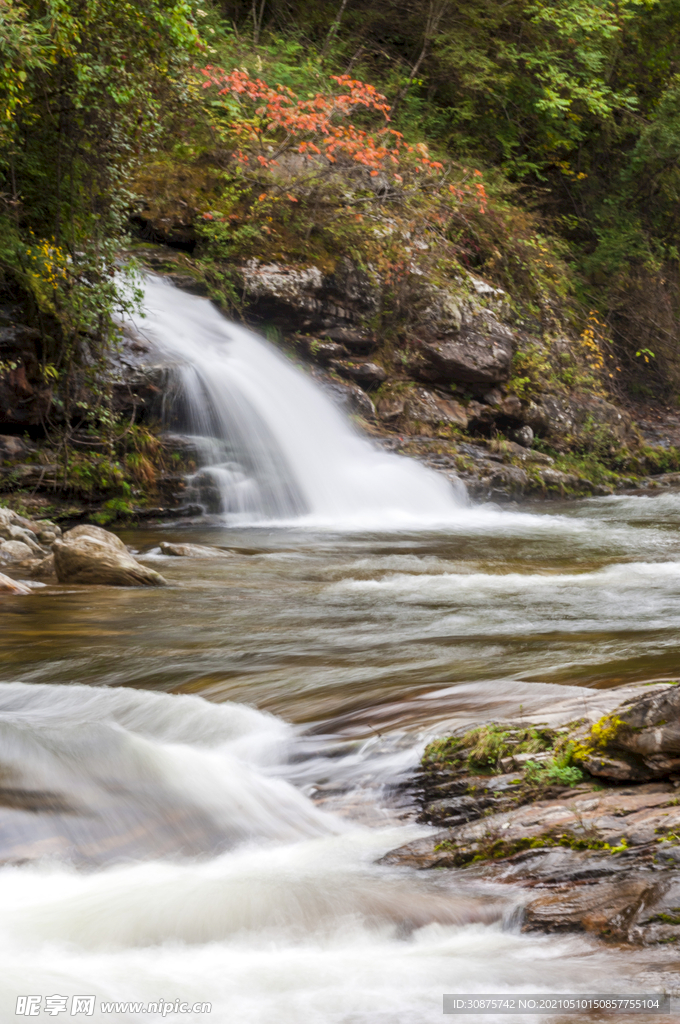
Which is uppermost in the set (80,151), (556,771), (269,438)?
(80,151)

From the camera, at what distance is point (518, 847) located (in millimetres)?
2525

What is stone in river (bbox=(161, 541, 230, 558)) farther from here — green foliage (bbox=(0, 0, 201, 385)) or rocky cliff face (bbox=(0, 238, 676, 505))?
rocky cliff face (bbox=(0, 238, 676, 505))

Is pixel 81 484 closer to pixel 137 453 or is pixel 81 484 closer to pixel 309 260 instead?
pixel 137 453

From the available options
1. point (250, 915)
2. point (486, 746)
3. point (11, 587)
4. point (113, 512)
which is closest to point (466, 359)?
point (113, 512)

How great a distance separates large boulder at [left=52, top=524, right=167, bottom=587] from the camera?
6504 millimetres

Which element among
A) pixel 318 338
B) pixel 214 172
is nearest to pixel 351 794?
pixel 318 338

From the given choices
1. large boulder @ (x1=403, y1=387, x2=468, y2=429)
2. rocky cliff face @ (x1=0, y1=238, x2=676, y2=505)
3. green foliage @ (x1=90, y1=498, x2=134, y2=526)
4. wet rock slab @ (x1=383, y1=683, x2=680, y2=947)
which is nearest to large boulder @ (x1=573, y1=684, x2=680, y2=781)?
wet rock slab @ (x1=383, y1=683, x2=680, y2=947)

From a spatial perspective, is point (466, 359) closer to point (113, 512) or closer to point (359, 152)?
point (359, 152)

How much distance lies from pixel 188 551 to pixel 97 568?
60.0 inches

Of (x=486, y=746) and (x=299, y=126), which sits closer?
(x=486, y=746)

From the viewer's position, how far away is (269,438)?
11250mm

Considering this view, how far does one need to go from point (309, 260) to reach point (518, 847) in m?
A: 12.2

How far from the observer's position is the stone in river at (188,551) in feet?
25.9

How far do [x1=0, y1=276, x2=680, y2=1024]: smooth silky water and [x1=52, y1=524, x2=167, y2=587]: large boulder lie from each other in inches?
9.3
